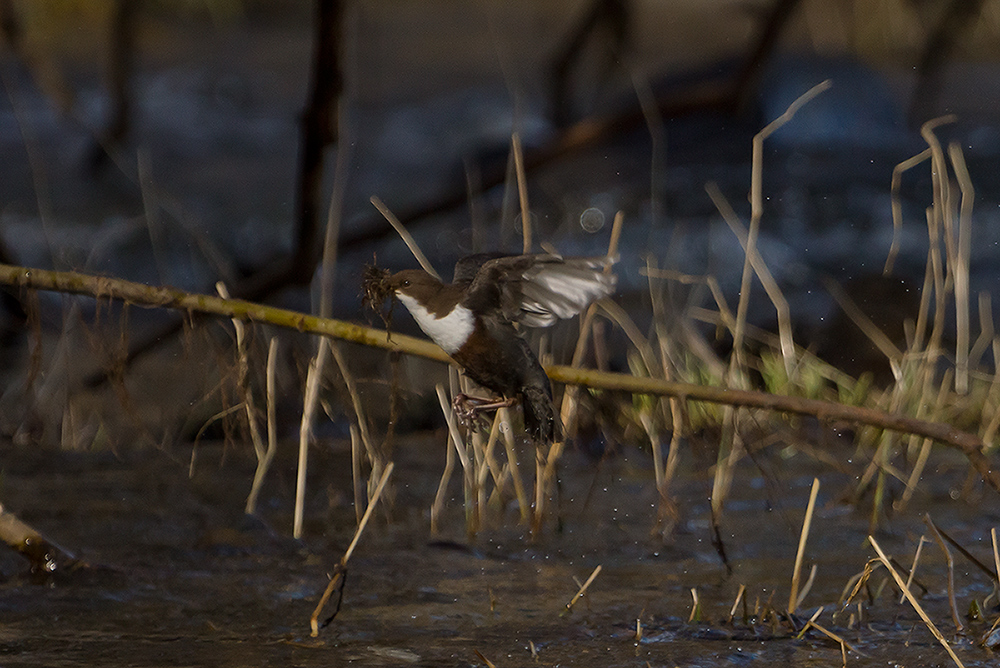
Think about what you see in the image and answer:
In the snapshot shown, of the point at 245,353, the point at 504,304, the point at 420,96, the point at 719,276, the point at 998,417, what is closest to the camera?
the point at 504,304

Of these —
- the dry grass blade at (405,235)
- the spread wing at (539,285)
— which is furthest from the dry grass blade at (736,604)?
the dry grass blade at (405,235)

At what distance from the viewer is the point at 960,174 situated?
409 cm

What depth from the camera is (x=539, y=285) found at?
244 cm

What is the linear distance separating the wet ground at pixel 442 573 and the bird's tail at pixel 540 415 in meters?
0.56

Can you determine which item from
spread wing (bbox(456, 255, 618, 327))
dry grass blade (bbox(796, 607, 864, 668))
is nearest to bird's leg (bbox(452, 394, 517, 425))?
spread wing (bbox(456, 255, 618, 327))

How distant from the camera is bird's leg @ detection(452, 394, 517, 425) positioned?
8.70 ft

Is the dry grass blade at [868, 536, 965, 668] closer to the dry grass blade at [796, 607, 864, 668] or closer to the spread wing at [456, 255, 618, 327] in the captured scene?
the dry grass blade at [796, 607, 864, 668]

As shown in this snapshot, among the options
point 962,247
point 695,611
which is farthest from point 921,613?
point 962,247

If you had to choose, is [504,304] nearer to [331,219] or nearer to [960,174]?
[331,219]

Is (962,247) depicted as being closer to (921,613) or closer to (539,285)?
(921,613)

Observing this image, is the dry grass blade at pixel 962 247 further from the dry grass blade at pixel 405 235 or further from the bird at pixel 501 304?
→ the bird at pixel 501 304

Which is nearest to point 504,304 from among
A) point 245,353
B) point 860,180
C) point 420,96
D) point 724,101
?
point 245,353

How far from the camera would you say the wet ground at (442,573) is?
9.52ft

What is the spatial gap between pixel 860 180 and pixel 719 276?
2.92m
